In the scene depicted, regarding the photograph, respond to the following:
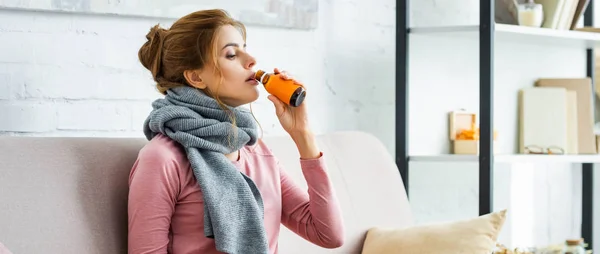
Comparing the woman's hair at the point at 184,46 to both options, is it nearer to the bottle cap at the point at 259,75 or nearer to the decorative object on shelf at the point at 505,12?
the bottle cap at the point at 259,75

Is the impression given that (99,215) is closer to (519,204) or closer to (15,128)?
(15,128)

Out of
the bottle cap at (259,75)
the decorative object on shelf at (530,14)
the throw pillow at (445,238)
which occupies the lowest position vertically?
the throw pillow at (445,238)

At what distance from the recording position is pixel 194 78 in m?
1.69

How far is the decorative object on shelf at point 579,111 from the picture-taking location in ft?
10.2

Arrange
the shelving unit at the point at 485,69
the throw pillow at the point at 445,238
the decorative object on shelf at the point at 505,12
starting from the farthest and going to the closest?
1. the decorative object on shelf at the point at 505,12
2. the shelving unit at the point at 485,69
3. the throw pillow at the point at 445,238

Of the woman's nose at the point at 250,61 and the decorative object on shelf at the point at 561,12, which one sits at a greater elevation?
the decorative object on shelf at the point at 561,12

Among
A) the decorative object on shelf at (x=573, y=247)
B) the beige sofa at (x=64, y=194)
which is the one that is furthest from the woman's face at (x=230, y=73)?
the decorative object on shelf at (x=573, y=247)

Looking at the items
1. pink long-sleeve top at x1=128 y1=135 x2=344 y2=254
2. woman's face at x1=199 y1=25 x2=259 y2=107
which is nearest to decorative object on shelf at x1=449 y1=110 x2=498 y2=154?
pink long-sleeve top at x1=128 y1=135 x2=344 y2=254

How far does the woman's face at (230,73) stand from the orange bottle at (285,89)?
0.04 meters

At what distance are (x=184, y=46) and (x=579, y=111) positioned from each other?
196 centimetres

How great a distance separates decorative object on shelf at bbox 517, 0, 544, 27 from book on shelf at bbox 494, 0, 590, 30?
5 cm

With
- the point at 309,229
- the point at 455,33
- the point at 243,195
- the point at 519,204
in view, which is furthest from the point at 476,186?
the point at 243,195

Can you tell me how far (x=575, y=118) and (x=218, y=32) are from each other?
188 cm

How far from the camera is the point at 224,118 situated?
1.69 meters
